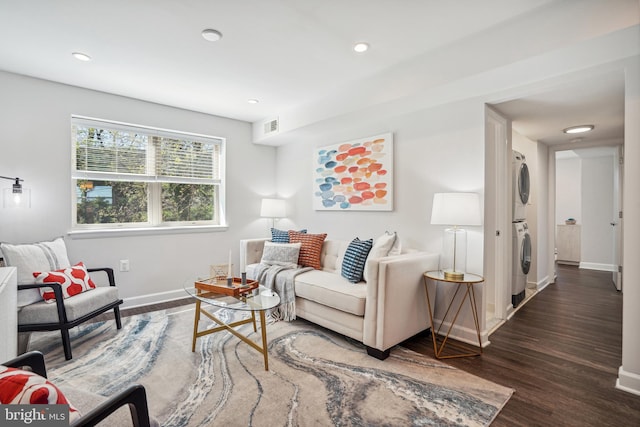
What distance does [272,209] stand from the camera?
472cm

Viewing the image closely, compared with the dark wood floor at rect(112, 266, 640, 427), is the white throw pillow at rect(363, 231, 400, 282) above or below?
above

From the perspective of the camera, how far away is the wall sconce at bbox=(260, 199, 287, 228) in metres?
4.71

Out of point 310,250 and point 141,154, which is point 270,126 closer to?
point 141,154

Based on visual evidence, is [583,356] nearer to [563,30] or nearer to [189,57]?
[563,30]

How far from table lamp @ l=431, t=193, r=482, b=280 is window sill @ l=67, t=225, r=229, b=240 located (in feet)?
10.1

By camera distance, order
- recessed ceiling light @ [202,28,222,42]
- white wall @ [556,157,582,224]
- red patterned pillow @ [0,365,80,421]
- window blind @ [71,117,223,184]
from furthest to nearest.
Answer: white wall @ [556,157,582,224]
window blind @ [71,117,223,184]
recessed ceiling light @ [202,28,222,42]
red patterned pillow @ [0,365,80,421]

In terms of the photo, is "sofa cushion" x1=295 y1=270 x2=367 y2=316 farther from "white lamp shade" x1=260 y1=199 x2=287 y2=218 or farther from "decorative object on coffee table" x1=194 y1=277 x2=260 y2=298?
"white lamp shade" x1=260 y1=199 x2=287 y2=218

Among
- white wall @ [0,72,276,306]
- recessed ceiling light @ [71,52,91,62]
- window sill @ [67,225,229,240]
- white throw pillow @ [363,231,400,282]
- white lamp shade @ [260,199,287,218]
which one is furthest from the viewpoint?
white lamp shade @ [260,199,287,218]

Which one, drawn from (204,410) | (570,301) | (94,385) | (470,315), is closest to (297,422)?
(204,410)

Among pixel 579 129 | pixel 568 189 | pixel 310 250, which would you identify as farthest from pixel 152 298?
pixel 568 189

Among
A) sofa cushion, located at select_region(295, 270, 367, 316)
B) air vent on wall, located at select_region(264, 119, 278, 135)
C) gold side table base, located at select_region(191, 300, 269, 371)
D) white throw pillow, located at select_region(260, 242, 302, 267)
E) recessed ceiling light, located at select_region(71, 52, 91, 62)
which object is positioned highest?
recessed ceiling light, located at select_region(71, 52, 91, 62)

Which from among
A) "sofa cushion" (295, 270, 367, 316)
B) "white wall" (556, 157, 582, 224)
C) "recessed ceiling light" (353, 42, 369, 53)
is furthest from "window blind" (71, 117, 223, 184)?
"white wall" (556, 157, 582, 224)

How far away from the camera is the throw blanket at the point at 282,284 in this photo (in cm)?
317

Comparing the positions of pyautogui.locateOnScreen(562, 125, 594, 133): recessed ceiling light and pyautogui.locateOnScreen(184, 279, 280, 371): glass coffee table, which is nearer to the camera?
pyautogui.locateOnScreen(184, 279, 280, 371): glass coffee table
